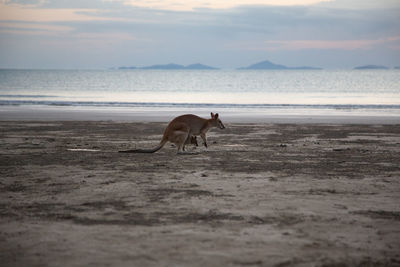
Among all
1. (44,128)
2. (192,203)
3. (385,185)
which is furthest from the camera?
(44,128)

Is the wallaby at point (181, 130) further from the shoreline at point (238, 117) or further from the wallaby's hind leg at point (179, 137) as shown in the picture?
the shoreline at point (238, 117)

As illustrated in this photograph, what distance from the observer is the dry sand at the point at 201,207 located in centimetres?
533

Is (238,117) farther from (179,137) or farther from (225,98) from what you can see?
(225,98)

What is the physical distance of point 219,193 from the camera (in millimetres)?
8172

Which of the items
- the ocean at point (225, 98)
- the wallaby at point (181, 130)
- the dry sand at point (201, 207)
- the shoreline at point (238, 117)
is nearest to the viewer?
the dry sand at point (201, 207)

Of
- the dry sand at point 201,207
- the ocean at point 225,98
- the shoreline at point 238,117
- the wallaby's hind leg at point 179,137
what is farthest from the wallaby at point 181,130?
the ocean at point 225,98

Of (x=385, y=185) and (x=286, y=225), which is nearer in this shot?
(x=286, y=225)

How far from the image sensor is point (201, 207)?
7.25 m

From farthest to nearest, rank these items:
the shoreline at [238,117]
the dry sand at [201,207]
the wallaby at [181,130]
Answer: the shoreline at [238,117] → the wallaby at [181,130] → the dry sand at [201,207]

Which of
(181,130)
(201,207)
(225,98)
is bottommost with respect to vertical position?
(201,207)

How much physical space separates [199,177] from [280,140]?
7.31 metres

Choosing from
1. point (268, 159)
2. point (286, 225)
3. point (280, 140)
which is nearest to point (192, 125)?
point (268, 159)

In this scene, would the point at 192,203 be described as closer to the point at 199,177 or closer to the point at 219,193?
the point at 219,193

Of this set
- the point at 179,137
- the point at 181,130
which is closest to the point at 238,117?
the point at 181,130
